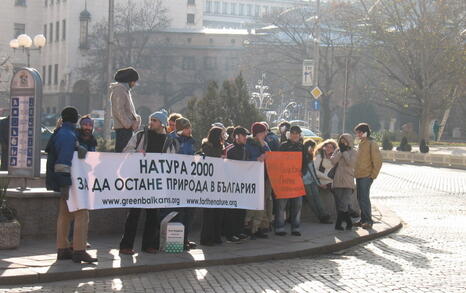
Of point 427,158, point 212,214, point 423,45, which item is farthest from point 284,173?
point 423,45

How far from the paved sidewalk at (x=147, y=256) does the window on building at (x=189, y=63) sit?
75.6 metres

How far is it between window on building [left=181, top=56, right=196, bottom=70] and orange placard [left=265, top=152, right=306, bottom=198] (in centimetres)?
7588

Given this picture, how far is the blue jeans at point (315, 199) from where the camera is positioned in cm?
1587

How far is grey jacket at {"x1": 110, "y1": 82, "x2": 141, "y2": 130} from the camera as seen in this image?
12695 mm

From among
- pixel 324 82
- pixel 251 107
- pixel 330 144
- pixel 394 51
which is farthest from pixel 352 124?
pixel 330 144

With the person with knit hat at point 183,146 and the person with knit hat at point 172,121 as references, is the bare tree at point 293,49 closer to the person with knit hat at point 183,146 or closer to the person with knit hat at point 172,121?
the person with knit hat at point 172,121

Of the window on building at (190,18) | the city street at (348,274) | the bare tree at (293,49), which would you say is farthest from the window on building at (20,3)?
the city street at (348,274)

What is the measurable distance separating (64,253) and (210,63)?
3182 inches

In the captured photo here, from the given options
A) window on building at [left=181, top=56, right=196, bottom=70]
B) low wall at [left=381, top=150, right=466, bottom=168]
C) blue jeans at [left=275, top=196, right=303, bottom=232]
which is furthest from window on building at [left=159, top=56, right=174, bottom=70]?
blue jeans at [left=275, top=196, right=303, bottom=232]

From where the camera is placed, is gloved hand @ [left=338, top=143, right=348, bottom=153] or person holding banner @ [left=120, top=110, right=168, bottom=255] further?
gloved hand @ [left=338, top=143, right=348, bottom=153]

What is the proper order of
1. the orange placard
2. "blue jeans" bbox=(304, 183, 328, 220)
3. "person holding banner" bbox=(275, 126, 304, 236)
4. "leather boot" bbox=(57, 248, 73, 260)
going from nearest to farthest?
"leather boot" bbox=(57, 248, 73, 260), the orange placard, "person holding banner" bbox=(275, 126, 304, 236), "blue jeans" bbox=(304, 183, 328, 220)

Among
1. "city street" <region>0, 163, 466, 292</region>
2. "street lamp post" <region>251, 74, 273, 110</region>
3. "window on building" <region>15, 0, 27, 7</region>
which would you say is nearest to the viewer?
"city street" <region>0, 163, 466, 292</region>

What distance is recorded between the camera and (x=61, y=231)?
10711 mm

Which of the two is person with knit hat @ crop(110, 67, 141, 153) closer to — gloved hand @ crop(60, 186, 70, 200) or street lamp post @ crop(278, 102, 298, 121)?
gloved hand @ crop(60, 186, 70, 200)
